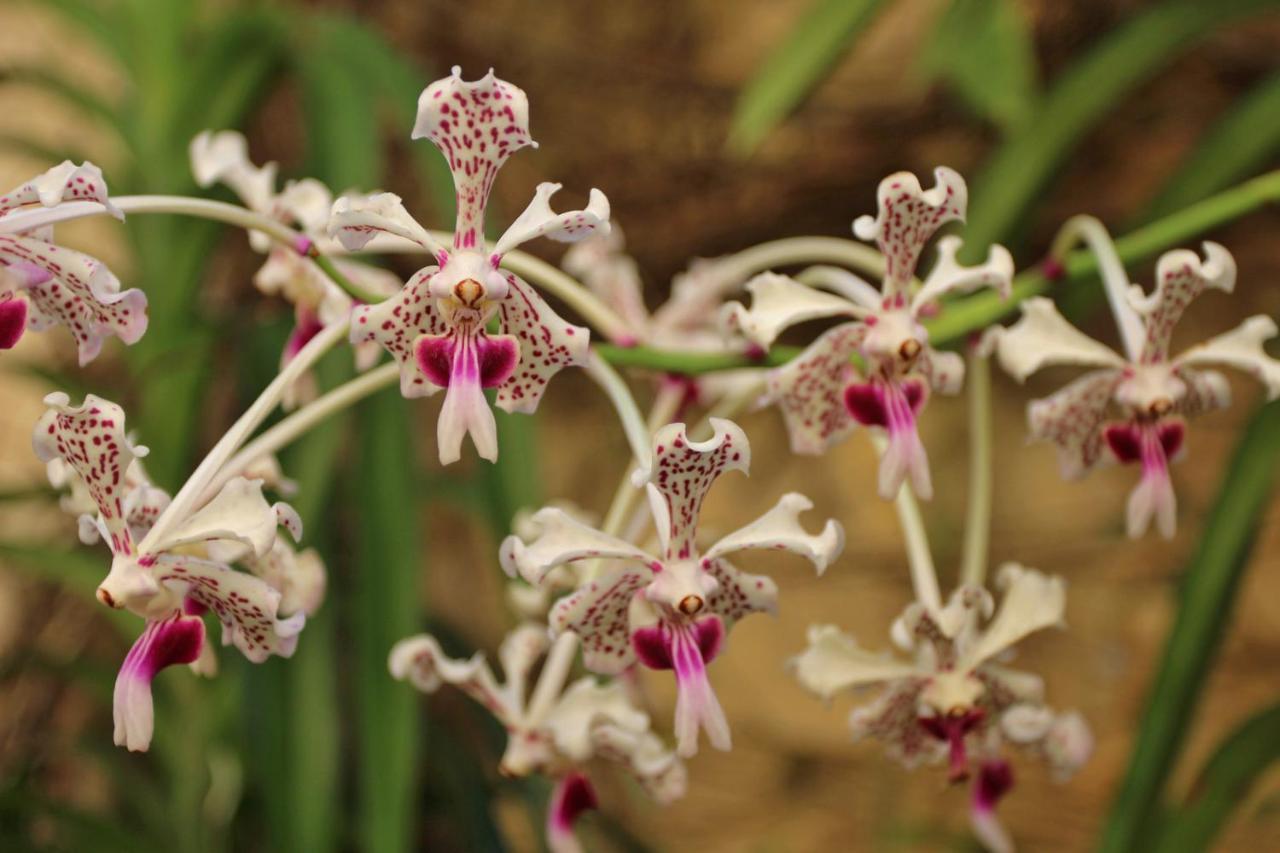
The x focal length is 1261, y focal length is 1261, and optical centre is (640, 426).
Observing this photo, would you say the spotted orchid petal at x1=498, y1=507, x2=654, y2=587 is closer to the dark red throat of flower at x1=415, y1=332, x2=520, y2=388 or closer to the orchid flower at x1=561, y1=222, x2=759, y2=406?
the dark red throat of flower at x1=415, y1=332, x2=520, y2=388

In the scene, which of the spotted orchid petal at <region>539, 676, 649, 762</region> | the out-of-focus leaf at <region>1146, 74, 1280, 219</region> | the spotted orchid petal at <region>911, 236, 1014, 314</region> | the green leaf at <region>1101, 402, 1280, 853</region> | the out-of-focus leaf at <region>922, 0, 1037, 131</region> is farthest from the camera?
the out-of-focus leaf at <region>922, 0, 1037, 131</region>

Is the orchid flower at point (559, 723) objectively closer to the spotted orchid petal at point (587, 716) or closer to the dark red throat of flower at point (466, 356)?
the spotted orchid petal at point (587, 716)

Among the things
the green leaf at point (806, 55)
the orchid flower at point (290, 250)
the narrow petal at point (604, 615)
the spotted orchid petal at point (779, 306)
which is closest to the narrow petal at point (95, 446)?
the orchid flower at point (290, 250)

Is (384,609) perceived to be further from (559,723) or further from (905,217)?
(905,217)

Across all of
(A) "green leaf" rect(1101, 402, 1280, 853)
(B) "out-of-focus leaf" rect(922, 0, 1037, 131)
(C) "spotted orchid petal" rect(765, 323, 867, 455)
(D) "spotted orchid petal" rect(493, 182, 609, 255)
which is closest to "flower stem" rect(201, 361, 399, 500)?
(D) "spotted orchid petal" rect(493, 182, 609, 255)

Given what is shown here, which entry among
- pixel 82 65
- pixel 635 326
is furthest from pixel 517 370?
pixel 82 65

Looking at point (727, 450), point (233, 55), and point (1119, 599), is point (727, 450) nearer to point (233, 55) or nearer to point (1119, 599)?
point (233, 55)

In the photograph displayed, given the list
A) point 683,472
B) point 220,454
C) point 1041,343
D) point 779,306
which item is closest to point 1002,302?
point 1041,343
